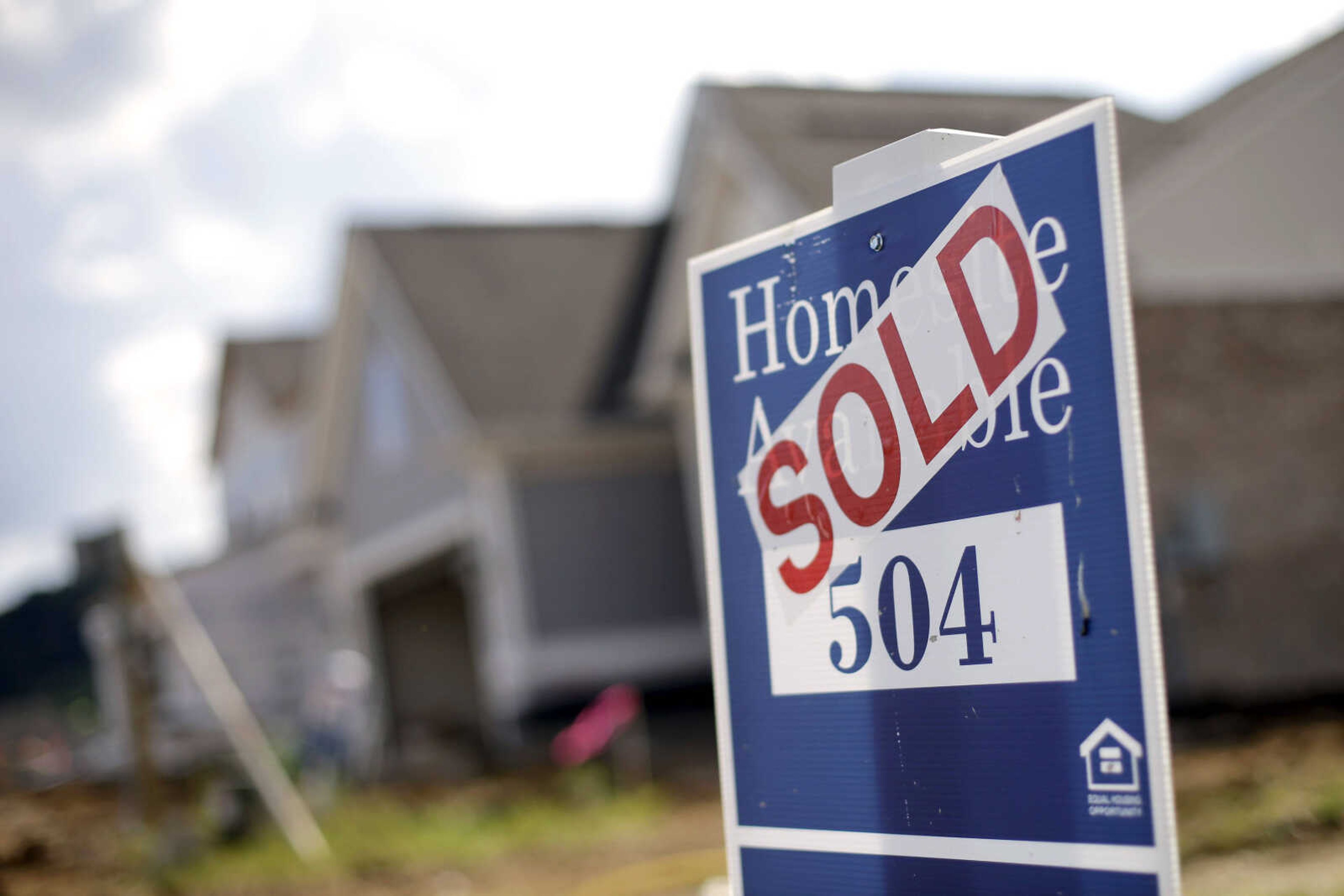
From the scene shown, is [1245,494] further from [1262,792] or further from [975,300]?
[975,300]

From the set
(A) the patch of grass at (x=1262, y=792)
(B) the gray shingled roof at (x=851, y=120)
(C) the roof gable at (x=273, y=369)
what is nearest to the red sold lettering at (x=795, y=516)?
(B) the gray shingled roof at (x=851, y=120)

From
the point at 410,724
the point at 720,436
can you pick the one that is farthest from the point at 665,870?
the point at 410,724

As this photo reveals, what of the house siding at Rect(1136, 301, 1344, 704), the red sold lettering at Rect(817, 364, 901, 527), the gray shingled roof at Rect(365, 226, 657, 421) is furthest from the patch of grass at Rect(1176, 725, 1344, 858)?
the gray shingled roof at Rect(365, 226, 657, 421)

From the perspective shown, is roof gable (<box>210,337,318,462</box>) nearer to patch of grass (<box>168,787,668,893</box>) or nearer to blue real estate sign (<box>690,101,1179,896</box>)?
patch of grass (<box>168,787,668,893</box>)

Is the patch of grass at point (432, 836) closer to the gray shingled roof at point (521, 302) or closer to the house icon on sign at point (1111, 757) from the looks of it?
the gray shingled roof at point (521, 302)

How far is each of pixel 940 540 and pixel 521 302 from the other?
53.6 ft

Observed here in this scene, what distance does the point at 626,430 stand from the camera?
17.5 meters

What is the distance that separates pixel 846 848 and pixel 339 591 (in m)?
20.7

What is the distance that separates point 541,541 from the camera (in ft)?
58.6

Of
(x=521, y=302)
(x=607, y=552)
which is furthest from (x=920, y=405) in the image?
(x=521, y=302)

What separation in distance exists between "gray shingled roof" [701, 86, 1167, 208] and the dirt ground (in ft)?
12.3

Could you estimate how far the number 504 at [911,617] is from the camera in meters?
2.85

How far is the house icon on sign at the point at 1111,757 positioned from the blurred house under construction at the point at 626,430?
12.1ft

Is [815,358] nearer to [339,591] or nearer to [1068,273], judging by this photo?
[1068,273]
